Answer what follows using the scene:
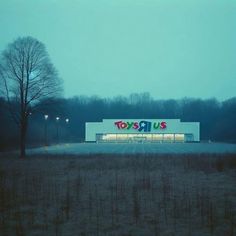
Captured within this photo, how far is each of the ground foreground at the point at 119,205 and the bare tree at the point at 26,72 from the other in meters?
18.9

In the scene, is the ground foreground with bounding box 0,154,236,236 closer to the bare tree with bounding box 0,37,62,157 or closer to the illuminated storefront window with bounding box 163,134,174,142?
the bare tree with bounding box 0,37,62,157

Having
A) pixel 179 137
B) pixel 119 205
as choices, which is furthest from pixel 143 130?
pixel 119 205

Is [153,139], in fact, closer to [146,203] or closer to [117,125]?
[117,125]

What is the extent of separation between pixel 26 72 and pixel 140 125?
61.8 metres

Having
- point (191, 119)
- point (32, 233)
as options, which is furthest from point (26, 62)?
point (191, 119)

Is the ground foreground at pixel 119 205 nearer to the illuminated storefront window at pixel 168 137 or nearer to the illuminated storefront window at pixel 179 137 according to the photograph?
the illuminated storefront window at pixel 168 137

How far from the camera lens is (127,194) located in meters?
14.1

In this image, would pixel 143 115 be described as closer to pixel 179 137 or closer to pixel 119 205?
pixel 179 137

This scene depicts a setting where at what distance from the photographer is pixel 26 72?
122ft

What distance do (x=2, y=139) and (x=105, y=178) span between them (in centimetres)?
4527

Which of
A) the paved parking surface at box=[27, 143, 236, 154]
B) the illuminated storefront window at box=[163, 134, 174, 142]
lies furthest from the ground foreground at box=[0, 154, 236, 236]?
the illuminated storefront window at box=[163, 134, 174, 142]

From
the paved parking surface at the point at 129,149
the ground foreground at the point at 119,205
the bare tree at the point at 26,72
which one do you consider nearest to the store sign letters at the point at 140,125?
the paved parking surface at the point at 129,149

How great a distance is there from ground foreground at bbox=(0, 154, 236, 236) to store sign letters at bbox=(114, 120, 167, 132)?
3068 inches

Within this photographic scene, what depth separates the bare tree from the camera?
37.1m
